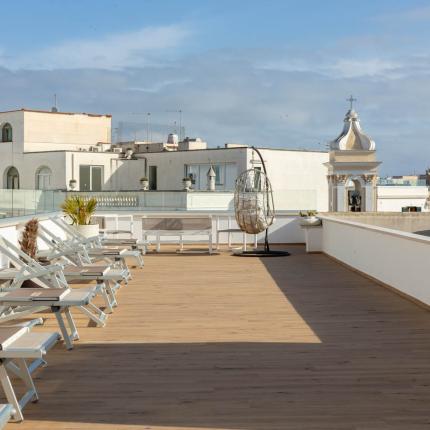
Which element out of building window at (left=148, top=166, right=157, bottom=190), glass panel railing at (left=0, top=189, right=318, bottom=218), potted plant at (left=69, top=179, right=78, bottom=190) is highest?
building window at (left=148, top=166, right=157, bottom=190)

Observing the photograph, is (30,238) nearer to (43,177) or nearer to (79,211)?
(79,211)

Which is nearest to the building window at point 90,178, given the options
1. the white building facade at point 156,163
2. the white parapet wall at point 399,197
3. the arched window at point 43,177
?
the white building facade at point 156,163

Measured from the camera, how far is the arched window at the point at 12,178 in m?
44.9

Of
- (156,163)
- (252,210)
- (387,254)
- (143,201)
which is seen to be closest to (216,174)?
(156,163)

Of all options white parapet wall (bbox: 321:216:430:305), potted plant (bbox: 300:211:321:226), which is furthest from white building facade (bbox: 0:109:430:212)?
white parapet wall (bbox: 321:216:430:305)

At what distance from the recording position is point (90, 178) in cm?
4247

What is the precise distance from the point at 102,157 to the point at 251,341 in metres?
36.6

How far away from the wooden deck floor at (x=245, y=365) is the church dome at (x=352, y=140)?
30.3 m

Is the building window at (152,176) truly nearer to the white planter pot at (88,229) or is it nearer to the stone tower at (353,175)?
the stone tower at (353,175)

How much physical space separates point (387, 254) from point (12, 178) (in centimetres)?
3721

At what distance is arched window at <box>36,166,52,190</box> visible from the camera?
139 feet

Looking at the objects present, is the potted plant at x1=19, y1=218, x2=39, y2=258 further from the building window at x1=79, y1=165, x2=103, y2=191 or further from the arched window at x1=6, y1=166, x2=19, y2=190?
the arched window at x1=6, y1=166, x2=19, y2=190

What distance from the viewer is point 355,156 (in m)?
39.1

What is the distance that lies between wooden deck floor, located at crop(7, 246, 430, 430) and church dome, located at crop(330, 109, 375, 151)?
30.3 meters
